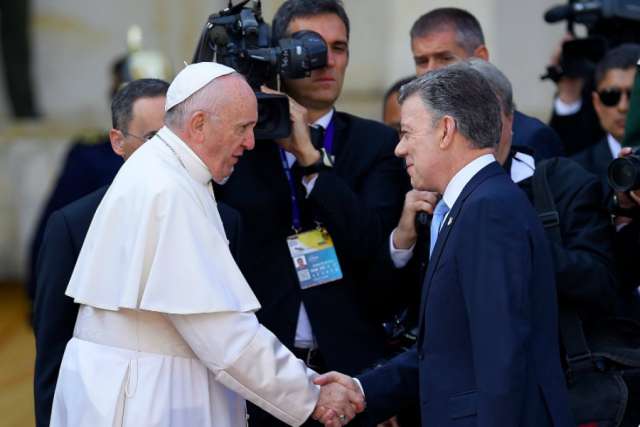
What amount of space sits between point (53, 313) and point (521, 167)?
5.18 feet

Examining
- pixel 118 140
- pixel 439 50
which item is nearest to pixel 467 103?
pixel 439 50

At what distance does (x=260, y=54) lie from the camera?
4250 millimetres

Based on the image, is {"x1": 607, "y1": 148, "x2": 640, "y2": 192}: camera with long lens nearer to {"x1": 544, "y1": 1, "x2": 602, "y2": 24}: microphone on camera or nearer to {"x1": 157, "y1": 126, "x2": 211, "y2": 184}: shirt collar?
{"x1": 157, "y1": 126, "x2": 211, "y2": 184}: shirt collar

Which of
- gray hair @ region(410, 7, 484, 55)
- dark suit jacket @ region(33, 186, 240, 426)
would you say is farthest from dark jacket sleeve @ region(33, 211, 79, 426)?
gray hair @ region(410, 7, 484, 55)

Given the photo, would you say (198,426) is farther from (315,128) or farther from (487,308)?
(315,128)

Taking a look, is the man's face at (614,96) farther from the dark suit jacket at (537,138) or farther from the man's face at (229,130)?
the man's face at (229,130)

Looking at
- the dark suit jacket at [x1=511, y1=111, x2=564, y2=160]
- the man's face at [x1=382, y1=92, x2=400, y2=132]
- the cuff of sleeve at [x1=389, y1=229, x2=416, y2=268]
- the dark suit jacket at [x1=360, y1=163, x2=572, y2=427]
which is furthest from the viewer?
the man's face at [x1=382, y1=92, x2=400, y2=132]

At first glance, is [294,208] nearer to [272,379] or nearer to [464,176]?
[272,379]

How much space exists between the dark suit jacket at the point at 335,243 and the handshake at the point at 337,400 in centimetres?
17

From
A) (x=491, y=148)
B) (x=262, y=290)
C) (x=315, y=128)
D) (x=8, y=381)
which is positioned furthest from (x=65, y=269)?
(x=8, y=381)

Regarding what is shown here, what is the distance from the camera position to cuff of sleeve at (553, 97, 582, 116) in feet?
19.6

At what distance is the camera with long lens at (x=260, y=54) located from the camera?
13.9ft

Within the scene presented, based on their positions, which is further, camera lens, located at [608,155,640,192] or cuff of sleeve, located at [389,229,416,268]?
cuff of sleeve, located at [389,229,416,268]

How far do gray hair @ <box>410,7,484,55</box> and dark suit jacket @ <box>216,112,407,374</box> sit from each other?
65 centimetres
